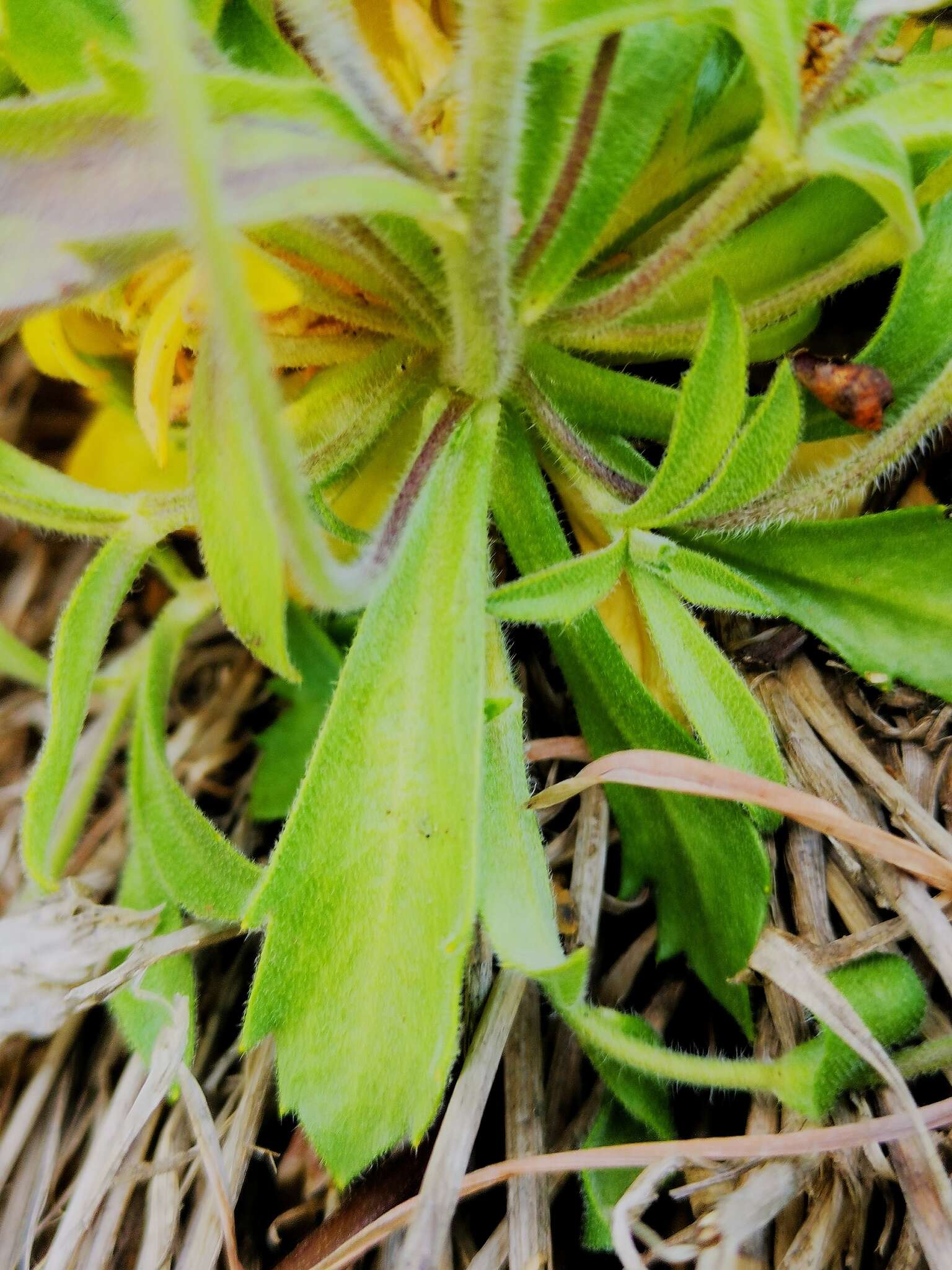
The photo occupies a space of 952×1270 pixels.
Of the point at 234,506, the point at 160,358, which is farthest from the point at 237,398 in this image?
the point at 160,358

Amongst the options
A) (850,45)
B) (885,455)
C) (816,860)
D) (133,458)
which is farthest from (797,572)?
(133,458)

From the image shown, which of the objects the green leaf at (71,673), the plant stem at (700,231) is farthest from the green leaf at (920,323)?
the green leaf at (71,673)

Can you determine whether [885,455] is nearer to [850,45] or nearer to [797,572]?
[797,572]

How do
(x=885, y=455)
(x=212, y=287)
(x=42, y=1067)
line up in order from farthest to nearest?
(x=42, y=1067) < (x=885, y=455) < (x=212, y=287)

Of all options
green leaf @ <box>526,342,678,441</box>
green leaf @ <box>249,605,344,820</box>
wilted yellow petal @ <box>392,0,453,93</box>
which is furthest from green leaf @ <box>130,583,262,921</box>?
wilted yellow petal @ <box>392,0,453,93</box>

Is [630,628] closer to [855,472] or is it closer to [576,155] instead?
[855,472]

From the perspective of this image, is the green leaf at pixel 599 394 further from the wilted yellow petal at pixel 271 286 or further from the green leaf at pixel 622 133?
the wilted yellow petal at pixel 271 286

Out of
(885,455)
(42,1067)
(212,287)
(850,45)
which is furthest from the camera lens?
(42,1067)

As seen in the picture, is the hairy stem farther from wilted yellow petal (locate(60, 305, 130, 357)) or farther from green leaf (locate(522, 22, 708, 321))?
wilted yellow petal (locate(60, 305, 130, 357))
